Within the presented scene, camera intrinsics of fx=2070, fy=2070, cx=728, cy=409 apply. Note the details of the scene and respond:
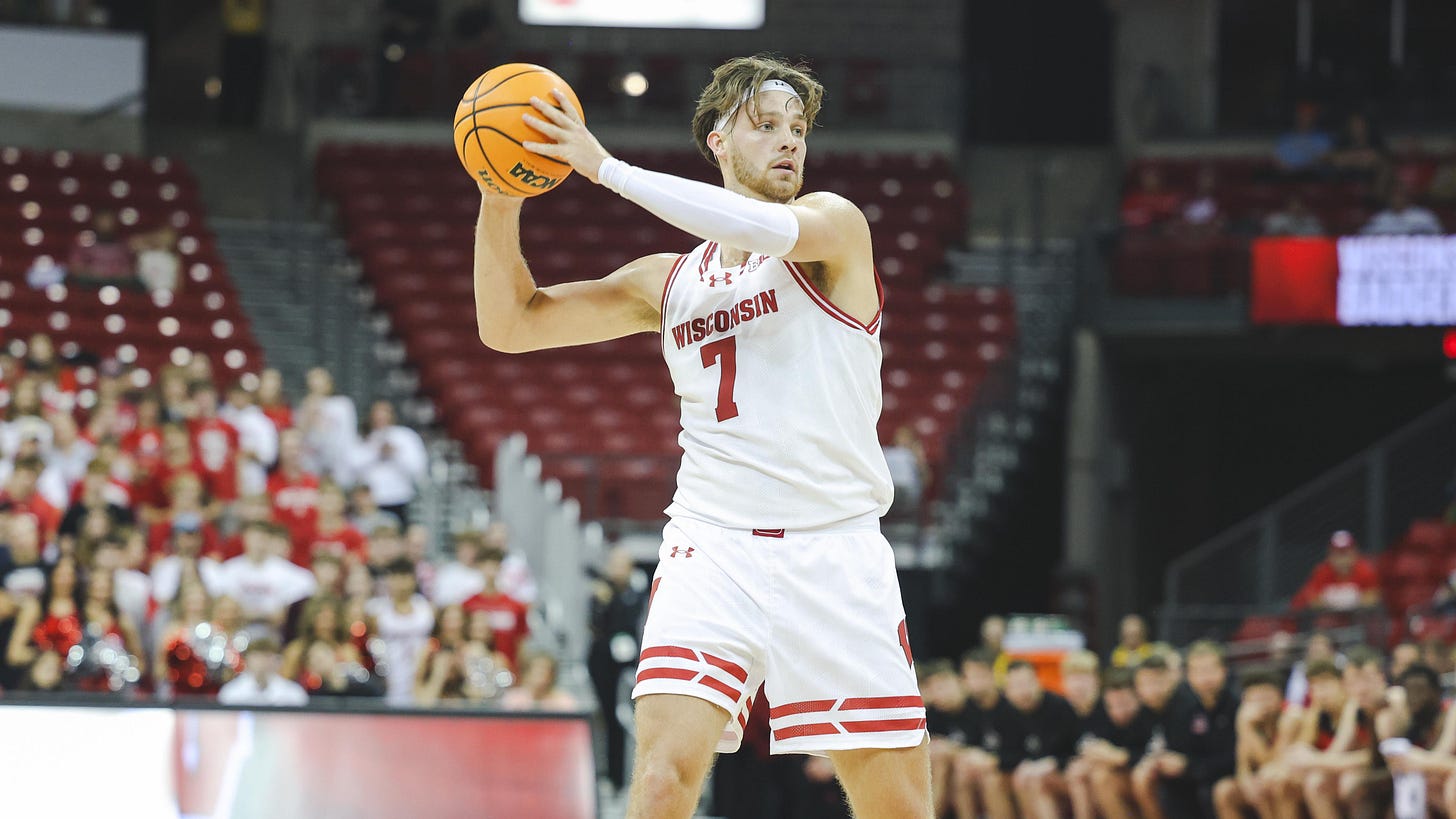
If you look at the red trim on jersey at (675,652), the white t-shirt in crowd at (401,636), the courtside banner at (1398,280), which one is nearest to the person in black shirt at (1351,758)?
the white t-shirt in crowd at (401,636)

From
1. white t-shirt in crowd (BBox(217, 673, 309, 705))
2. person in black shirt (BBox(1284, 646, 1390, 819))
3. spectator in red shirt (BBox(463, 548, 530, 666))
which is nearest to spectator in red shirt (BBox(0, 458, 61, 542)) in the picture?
white t-shirt in crowd (BBox(217, 673, 309, 705))

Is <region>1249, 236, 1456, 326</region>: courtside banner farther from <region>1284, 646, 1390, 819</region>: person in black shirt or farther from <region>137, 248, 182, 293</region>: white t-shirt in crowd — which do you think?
<region>137, 248, 182, 293</region>: white t-shirt in crowd

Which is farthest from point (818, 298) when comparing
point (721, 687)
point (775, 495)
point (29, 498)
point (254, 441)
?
point (254, 441)

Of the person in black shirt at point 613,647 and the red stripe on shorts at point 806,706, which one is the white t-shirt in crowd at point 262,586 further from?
the red stripe on shorts at point 806,706

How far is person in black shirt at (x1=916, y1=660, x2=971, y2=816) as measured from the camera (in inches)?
466

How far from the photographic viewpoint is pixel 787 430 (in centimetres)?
452

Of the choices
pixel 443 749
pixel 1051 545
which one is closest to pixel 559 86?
pixel 443 749

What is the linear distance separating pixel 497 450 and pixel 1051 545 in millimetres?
6036

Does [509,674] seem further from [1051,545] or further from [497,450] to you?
[1051,545]

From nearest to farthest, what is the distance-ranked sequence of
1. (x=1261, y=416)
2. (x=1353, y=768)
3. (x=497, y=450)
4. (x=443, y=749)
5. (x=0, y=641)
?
(x=443, y=749), (x=1353, y=768), (x=0, y=641), (x=497, y=450), (x=1261, y=416)

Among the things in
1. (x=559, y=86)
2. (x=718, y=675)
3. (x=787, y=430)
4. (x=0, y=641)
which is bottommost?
(x=0, y=641)

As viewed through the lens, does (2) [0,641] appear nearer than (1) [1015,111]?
Yes

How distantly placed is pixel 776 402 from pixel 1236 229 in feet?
46.0

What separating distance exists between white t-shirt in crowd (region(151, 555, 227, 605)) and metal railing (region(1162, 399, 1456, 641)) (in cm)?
737
